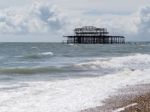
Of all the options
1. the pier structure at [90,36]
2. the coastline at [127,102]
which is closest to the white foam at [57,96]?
the coastline at [127,102]

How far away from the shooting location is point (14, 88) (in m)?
17.6

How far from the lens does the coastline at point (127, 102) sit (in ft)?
38.2

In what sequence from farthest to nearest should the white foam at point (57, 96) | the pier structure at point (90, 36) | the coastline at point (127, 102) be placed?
the pier structure at point (90, 36) → the white foam at point (57, 96) → the coastline at point (127, 102)

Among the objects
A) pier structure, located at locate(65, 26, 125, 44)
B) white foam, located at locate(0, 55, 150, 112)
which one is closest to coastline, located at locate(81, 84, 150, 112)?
white foam, located at locate(0, 55, 150, 112)

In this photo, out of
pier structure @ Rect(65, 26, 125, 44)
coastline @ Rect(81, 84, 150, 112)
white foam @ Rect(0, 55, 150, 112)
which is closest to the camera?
coastline @ Rect(81, 84, 150, 112)

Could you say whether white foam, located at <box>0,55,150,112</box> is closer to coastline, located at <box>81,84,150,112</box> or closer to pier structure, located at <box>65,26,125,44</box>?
coastline, located at <box>81,84,150,112</box>

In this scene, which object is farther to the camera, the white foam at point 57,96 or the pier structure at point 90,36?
the pier structure at point 90,36

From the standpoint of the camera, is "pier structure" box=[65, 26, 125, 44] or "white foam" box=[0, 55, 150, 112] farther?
"pier structure" box=[65, 26, 125, 44]

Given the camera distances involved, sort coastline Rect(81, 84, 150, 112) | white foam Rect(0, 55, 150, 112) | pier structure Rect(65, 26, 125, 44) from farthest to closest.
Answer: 1. pier structure Rect(65, 26, 125, 44)
2. white foam Rect(0, 55, 150, 112)
3. coastline Rect(81, 84, 150, 112)

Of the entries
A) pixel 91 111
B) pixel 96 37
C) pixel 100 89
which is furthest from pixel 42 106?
pixel 96 37

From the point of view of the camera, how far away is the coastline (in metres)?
11.7

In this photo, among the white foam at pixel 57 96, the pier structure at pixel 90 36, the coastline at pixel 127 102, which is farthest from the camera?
the pier structure at pixel 90 36

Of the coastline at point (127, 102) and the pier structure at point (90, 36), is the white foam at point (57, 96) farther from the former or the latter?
the pier structure at point (90, 36)

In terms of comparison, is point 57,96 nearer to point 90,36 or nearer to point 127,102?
point 127,102
